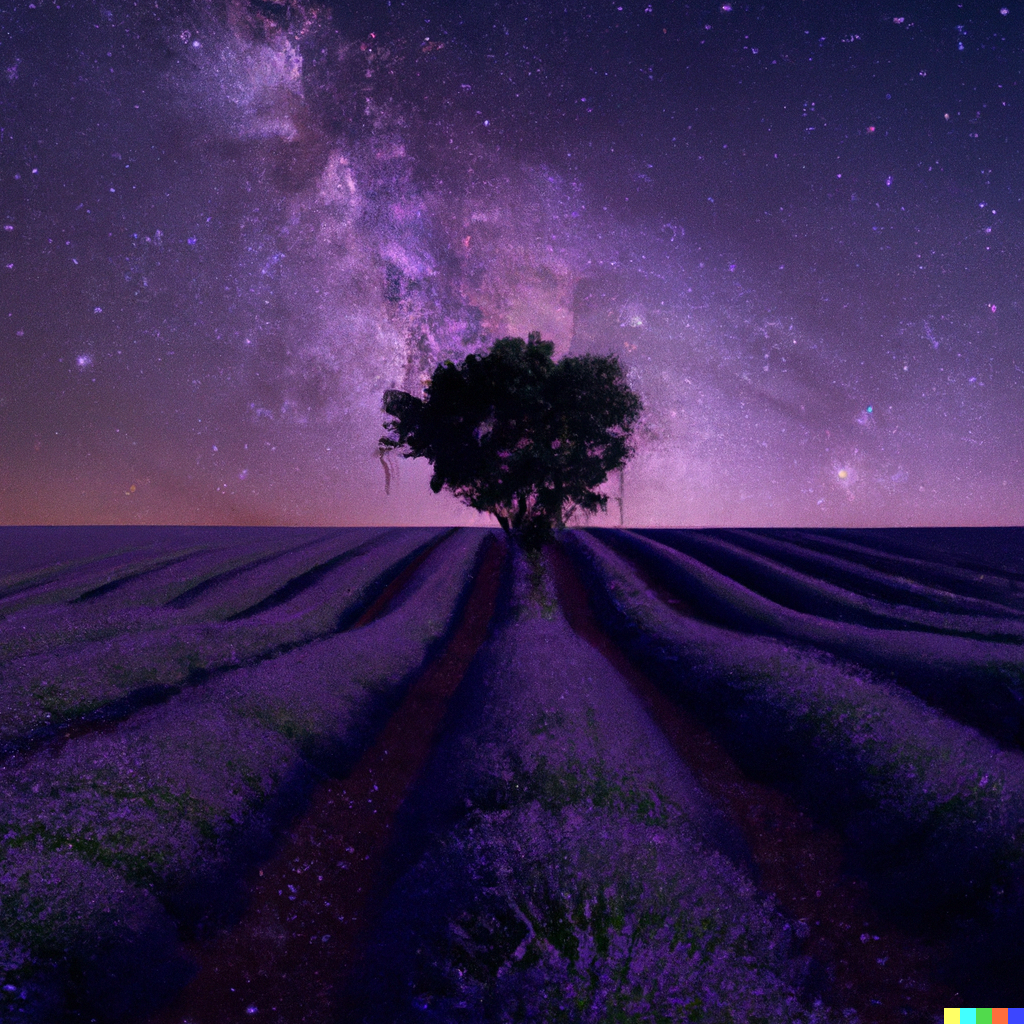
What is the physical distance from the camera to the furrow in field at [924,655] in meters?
9.42

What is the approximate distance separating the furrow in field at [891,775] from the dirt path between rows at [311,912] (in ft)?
18.0

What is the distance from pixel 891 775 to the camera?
23.8ft

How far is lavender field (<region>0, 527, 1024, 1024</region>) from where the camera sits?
471 cm

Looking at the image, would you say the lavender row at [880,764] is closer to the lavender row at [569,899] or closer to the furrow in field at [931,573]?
the lavender row at [569,899]

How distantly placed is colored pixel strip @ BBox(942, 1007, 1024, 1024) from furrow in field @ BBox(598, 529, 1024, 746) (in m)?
5.56

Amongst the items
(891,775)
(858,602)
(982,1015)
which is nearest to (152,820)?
(982,1015)

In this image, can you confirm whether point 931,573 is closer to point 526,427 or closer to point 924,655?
point 924,655

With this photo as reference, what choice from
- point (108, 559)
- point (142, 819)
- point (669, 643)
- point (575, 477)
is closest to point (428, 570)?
point (575, 477)

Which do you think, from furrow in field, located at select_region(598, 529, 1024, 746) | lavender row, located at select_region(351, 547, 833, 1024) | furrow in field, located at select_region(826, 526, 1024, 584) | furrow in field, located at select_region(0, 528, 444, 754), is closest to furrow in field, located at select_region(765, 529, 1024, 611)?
furrow in field, located at select_region(826, 526, 1024, 584)

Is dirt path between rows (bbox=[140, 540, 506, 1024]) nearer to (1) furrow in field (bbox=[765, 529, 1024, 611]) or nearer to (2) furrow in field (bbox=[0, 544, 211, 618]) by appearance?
(2) furrow in field (bbox=[0, 544, 211, 618])

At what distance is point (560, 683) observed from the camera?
9914mm

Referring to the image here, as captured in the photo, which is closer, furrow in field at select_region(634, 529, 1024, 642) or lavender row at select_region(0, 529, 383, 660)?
lavender row at select_region(0, 529, 383, 660)

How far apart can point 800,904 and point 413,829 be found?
450 centimetres

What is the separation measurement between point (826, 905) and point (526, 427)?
63.4 ft
